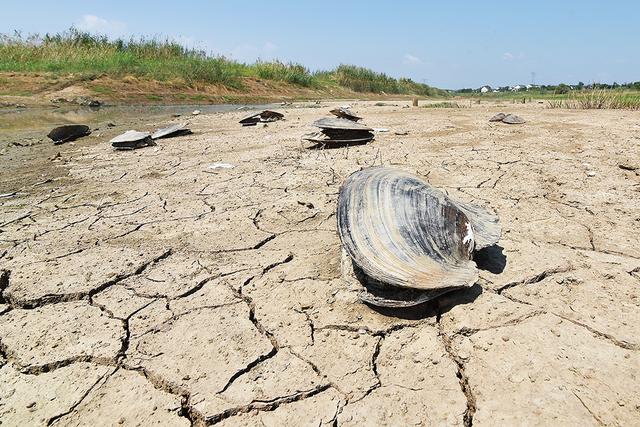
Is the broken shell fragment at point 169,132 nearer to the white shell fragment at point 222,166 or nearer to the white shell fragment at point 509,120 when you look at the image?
the white shell fragment at point 222,166

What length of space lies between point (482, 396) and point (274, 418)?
2.12ft

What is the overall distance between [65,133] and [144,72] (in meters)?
10.0

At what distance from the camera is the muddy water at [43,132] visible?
462cm

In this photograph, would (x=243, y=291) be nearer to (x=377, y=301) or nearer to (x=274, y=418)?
(x=377, y=301)

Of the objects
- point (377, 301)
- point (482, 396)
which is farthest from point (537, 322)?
point (377, 301)

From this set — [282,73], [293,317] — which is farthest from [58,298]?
[282,73]

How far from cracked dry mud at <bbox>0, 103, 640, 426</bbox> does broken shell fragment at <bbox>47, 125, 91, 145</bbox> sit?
3422mm

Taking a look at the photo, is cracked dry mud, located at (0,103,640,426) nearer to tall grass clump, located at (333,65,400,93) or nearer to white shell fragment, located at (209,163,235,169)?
white shell fragment, located at (209,163,235,169)

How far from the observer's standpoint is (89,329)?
180cm

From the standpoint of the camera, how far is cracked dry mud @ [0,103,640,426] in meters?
1.37

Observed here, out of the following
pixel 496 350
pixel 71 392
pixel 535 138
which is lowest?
pixel 71 392

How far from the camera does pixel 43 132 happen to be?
7660 mm

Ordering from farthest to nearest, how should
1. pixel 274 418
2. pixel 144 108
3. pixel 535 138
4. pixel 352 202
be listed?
pixel 144 108, pixel 535 138, pixel 352 202, pixel 274 418

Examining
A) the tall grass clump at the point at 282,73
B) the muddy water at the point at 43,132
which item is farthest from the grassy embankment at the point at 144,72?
the muddy water at the point at 43,132
